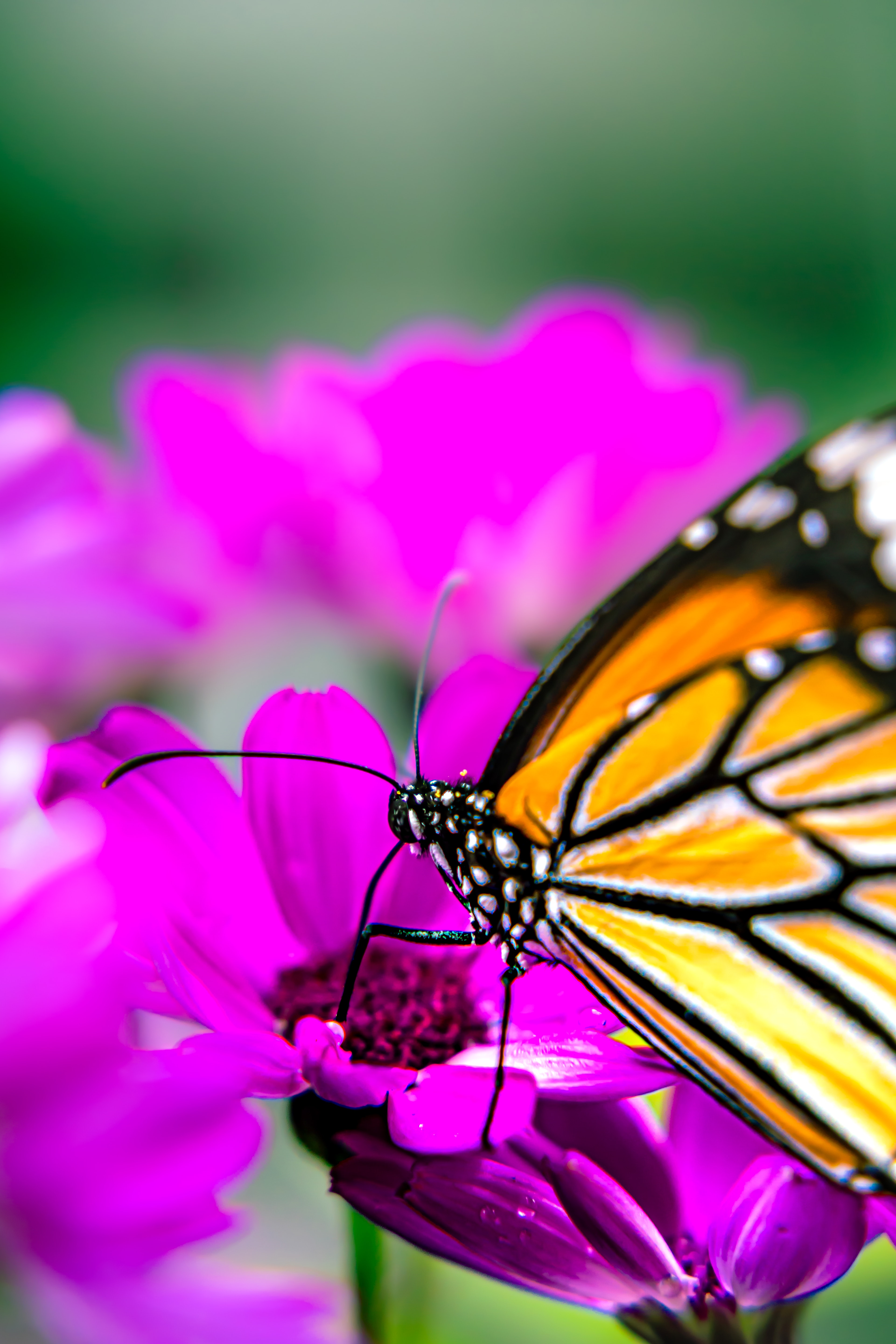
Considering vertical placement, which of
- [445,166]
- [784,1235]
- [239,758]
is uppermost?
[445,166]

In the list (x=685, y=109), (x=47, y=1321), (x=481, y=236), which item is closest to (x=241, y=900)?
(x=47, y=1321)

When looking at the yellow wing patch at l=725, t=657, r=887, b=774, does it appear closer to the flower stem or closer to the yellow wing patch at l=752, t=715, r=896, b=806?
the yellow wing patch at l=752, t=715, r=896, b=806

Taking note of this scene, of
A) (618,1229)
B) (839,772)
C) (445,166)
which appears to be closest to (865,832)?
(839,772)

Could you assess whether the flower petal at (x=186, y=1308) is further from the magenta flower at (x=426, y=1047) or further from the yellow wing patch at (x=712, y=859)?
the yellow wing patch at (x=712, y=859)

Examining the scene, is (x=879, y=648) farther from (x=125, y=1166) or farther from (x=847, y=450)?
(x=125, y=1166)

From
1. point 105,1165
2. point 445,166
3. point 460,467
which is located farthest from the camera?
point 445,166

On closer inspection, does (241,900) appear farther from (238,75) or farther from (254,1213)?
(238,75)

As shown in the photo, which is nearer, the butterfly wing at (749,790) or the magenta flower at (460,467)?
the butterfly wing at (749,790)

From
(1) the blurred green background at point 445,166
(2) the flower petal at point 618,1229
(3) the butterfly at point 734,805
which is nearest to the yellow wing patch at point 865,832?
(3) the butterfly at point 734,805
